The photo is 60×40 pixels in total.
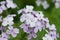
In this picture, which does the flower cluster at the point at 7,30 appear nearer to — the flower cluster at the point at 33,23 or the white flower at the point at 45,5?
the flower cluster at the point at 33,23

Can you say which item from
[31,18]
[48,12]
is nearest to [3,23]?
[31,18]

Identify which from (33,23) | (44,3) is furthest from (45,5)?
(33,23)

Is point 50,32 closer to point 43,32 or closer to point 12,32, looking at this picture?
point 43,32

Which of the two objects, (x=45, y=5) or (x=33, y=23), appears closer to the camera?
(x=33, y=23)

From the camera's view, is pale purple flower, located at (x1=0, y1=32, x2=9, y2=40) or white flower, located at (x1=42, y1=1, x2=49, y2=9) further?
white flower, located at (x1=42, y1=1, x2=49, y2=9)

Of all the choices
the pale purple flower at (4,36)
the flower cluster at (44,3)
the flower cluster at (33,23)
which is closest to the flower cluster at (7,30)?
Answer: the pale purple flower at (4,36)

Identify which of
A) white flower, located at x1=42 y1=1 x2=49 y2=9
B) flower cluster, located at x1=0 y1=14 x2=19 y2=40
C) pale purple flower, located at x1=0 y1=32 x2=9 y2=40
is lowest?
pale purple flower, located at x1=0 y1=32 x2=9 y2=40

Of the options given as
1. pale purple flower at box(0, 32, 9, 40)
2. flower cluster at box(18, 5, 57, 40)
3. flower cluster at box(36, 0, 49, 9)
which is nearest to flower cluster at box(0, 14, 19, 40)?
pale purple flower at box(0, 32, 9, 40)

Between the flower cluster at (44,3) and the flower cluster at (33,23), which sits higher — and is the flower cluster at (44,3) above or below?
above

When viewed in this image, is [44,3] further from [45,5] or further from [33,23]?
[33,23]

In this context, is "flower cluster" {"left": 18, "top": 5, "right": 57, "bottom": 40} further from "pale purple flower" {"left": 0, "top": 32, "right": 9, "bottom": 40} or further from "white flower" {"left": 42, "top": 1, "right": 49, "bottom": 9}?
"white flower" {"left": 42, "top": 1, "right": 49, "bottom": 9}

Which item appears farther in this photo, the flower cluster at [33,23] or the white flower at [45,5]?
the white flower at [45,5]

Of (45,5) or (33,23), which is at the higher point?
(45,5)
